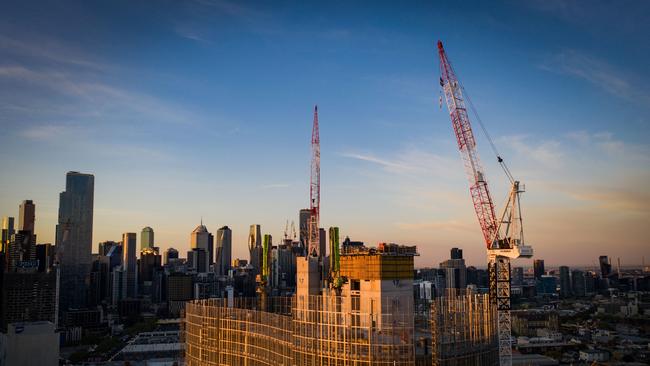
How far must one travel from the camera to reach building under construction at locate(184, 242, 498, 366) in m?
56.1

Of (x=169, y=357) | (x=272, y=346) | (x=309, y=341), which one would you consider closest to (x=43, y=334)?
(x=169, y=357)

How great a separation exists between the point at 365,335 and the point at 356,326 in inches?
63.8

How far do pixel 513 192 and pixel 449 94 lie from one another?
71.3ft

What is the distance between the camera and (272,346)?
6769cm

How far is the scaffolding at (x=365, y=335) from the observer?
5559cm

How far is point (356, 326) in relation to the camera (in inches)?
2267

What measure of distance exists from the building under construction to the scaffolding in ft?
0.34

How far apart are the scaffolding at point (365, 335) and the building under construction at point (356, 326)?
0.34ft

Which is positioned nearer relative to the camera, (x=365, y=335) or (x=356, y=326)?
(x=365, y=335)

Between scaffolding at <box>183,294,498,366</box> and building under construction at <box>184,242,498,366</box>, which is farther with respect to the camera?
building under construction at <box>184,242,498,366</box>

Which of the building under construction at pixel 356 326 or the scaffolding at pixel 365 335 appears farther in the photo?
the building under construction at pixel 356 326

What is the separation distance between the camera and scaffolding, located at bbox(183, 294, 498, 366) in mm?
55594

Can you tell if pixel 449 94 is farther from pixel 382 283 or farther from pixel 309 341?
pixel 309 341

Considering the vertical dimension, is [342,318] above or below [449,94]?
below
